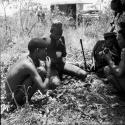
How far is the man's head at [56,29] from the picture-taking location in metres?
4.89

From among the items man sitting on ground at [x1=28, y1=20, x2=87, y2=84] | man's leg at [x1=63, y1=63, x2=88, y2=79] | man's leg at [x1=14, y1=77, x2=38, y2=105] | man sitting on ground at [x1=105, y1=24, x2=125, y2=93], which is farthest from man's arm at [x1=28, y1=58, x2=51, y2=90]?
man's leg at [x1=63, y1=63, x2=88, y2=79]

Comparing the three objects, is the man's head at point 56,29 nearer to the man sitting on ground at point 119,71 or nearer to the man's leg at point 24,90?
the man sitting on ground at point 119,71

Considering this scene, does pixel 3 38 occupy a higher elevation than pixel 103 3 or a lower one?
lower

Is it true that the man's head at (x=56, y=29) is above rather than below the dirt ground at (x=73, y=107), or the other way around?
above

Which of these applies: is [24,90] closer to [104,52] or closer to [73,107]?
[73,107]

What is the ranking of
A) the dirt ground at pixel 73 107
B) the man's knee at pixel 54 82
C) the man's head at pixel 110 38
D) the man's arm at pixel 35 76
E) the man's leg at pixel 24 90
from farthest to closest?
the man's knee at pixel 54 82
the man's head at pixel 110 38
the man's leg at pixel 24 90
the man's arm at pixel 35 76
the dirt ground at pixel 73 107

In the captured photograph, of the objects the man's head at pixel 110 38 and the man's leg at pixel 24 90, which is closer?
the man's leg at pixel 24 90

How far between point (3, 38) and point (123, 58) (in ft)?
14.4

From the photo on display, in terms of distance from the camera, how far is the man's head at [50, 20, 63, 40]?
4.89 m

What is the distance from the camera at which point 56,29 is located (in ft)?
16.1

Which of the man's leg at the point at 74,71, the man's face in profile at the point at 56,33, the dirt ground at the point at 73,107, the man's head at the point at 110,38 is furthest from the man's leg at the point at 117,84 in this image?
the man's face in profile at the point at 56,33

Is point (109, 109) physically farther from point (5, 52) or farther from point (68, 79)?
point (5, 52)

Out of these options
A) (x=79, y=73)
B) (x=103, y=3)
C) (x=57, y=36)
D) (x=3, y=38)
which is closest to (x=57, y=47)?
(x=57, y=36)

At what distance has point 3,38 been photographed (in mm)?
7551
